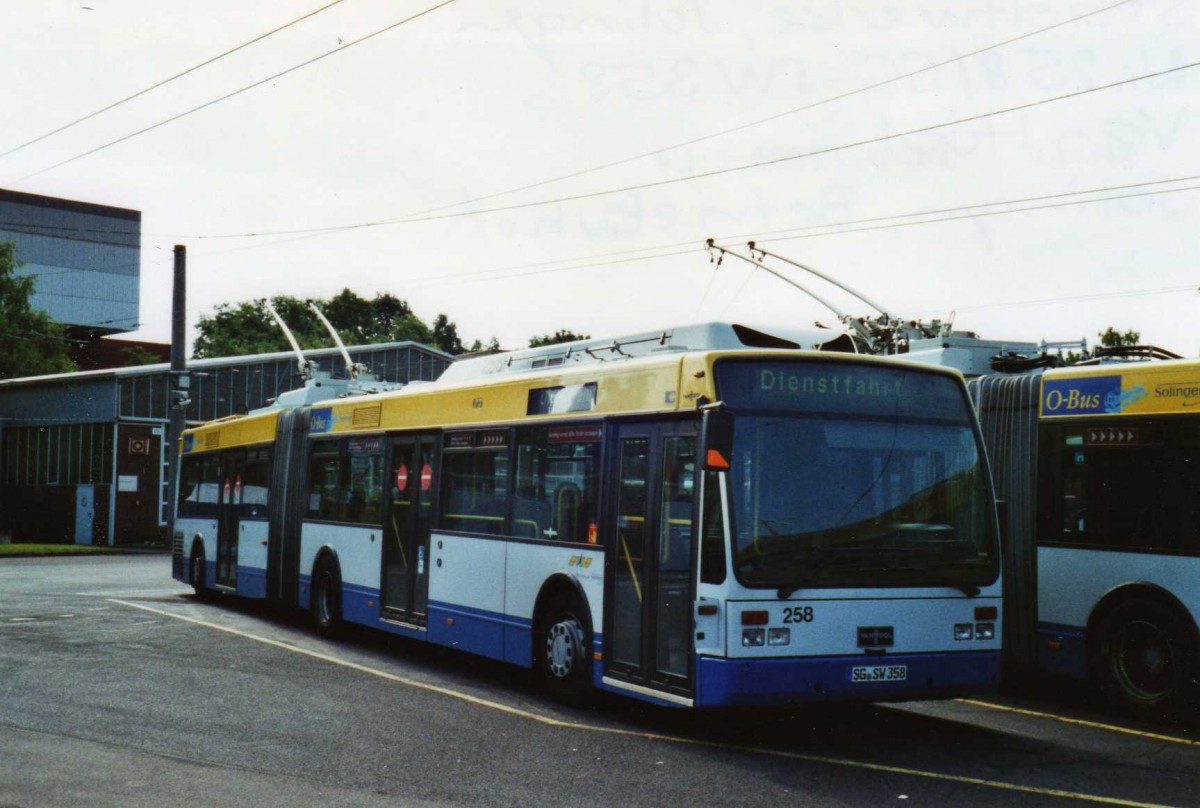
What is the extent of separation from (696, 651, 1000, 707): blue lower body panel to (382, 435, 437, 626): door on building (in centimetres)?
549

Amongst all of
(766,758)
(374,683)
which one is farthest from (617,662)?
(374,683)

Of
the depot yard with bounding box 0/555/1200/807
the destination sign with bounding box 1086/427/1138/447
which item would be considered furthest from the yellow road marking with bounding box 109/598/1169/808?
the destination sign with bounding box 1086/427/1138/447

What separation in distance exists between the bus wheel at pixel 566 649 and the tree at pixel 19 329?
5465 centimetres

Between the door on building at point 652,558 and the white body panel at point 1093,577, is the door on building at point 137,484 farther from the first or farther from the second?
the white body panel at point 1093,577

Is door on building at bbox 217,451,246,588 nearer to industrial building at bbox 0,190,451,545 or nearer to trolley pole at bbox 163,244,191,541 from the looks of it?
trolley pole at bbox 163,244,191,541

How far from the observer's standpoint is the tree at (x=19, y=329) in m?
60.2

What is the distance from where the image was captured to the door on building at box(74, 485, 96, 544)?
47.3 m

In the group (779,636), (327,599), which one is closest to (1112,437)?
(779,636)

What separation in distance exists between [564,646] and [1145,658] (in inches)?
178

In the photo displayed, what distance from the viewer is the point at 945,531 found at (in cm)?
966

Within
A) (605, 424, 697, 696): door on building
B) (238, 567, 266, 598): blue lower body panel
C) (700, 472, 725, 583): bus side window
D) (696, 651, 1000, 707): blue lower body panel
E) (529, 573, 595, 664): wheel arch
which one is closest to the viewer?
(696, 651, 1000, 707): blue lower body panel

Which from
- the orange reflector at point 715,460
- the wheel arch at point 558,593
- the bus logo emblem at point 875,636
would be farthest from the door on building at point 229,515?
the bus logo emblem at point 875,636

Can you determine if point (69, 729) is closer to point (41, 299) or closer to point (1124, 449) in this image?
point (1124, 449)

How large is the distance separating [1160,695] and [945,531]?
2.40m
